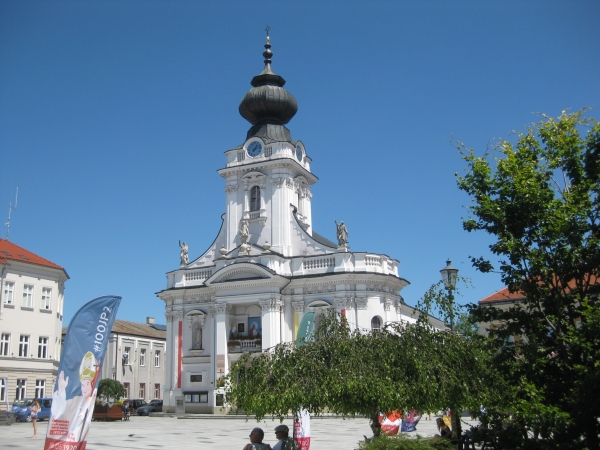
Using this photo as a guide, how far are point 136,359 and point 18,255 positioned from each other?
23.5 metres

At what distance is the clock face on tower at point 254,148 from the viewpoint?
5175 cm

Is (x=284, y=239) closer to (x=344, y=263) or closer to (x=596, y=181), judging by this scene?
(x=344, y=263)

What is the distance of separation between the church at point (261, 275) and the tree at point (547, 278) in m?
32.4

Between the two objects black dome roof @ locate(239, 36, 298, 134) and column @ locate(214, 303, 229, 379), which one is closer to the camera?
column @ locate(214, 303, 229, 379)

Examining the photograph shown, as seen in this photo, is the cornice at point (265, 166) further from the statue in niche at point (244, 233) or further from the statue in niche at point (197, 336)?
the statue in niche at point (197, 336)

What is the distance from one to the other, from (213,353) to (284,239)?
33.1 feet

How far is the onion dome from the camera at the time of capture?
52594 mm

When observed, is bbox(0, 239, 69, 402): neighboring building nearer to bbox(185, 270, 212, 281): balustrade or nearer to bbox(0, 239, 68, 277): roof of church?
bbox(0, 239, 68, 277): roof of church

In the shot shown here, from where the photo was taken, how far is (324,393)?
12195mm

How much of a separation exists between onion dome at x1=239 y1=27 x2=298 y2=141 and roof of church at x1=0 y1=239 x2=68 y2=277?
743 inches

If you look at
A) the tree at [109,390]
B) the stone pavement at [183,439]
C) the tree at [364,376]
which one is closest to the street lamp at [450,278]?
the tree at [364,376]

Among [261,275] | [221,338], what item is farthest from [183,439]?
[221,338]

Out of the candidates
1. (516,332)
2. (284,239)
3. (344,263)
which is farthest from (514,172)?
(284,239)

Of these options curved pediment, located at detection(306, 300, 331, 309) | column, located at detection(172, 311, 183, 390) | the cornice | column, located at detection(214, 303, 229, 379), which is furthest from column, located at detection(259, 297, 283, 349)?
the cornice
